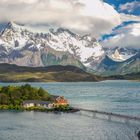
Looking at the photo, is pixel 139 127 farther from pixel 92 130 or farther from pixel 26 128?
pixel 26 128

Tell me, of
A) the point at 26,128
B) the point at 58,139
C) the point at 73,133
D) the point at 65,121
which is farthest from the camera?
the point at 65,121

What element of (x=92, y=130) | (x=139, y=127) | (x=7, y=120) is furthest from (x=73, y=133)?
(x=7, y=120)

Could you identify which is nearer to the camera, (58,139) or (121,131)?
(58,139)

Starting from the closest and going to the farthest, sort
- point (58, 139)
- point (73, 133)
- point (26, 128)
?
point (58, 139) → point (73, 133) → point (26, 128)

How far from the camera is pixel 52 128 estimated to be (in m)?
169

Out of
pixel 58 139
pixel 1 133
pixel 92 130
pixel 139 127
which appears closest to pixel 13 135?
pixel 1 133

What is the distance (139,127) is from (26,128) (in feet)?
142

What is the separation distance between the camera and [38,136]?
148375mm

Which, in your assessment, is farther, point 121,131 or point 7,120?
point 7,120

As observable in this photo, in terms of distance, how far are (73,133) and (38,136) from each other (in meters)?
13.4

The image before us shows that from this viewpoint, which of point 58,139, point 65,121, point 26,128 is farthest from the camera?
point 65,121

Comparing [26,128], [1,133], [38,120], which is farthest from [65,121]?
[1,133]

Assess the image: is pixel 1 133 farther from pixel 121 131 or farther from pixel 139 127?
pixel 139 127

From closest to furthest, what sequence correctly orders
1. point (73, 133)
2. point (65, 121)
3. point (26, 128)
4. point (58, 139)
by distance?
1. point (58, 139)
2. point (73, 133)
3. point (26, 128)
4. point (65, 121)
